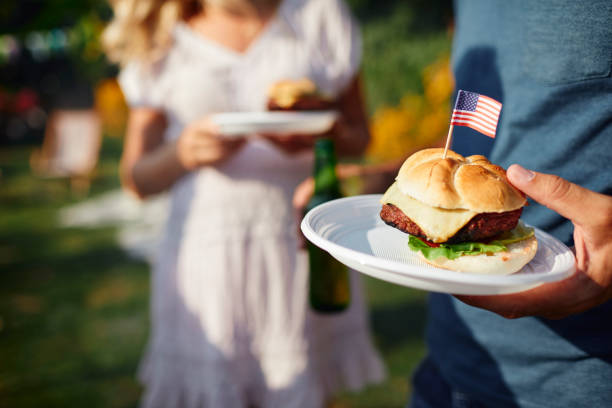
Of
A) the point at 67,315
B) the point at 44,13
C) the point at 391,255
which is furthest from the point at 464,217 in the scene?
the point at 44,13

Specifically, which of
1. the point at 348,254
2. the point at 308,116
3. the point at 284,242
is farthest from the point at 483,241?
the point at 284,242

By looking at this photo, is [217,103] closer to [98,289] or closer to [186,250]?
[186,250]

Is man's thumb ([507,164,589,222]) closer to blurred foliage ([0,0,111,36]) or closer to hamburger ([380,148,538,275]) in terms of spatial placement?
hamburger ([380,148,538,275])

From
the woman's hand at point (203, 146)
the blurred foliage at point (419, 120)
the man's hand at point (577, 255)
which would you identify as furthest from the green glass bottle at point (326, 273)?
the blurred foliage at point (419, 120)

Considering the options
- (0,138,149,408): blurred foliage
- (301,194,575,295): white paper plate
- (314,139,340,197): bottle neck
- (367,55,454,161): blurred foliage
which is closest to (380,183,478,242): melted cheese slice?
(301,194,575,295): white paper plate


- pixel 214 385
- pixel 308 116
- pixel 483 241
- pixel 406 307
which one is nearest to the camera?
pixel 483 241
